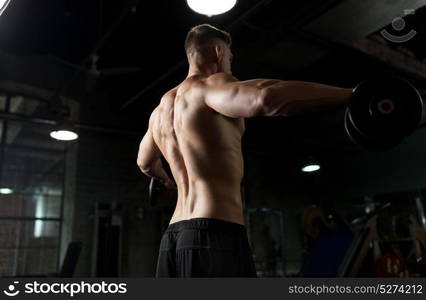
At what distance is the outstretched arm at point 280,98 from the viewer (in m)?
0.76

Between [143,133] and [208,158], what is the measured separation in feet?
15.0

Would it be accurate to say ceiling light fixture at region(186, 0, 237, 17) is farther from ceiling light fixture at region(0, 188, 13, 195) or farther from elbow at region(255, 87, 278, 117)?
ceiling light fixture at region(0, 188, 13, 195)

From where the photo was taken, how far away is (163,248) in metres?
1.11

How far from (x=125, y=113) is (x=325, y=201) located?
394 centimetres

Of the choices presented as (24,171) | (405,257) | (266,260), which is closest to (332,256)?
(405,257)

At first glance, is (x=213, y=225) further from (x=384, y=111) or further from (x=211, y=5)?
(x=211, y=5)

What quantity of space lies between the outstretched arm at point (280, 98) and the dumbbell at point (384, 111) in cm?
3

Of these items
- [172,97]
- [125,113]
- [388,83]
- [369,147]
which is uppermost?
[125,113]

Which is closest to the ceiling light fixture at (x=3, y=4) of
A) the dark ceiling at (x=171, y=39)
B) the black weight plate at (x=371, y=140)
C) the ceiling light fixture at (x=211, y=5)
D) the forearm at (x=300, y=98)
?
the forearm at (x=300, y=98)

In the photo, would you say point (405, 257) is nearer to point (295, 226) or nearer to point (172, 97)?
point (295, 226)

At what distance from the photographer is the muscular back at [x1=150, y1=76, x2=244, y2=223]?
1.00 metres

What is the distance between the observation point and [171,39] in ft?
13.1

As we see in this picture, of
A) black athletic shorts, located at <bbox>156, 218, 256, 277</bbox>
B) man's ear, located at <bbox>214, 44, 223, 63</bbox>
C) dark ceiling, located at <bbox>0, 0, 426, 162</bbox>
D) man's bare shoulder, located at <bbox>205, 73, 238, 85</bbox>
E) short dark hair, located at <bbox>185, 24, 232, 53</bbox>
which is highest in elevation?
dark ceiling, located at <bbox>0, 0, 426, 162</bbox>

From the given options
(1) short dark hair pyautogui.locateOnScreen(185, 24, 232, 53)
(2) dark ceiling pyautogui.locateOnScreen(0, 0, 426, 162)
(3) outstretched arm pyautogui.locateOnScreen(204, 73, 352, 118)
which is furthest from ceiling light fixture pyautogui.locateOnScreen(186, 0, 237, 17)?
(3) outstretched arm pyautogui.locateOnScreen(204, 73, 352, 118)
